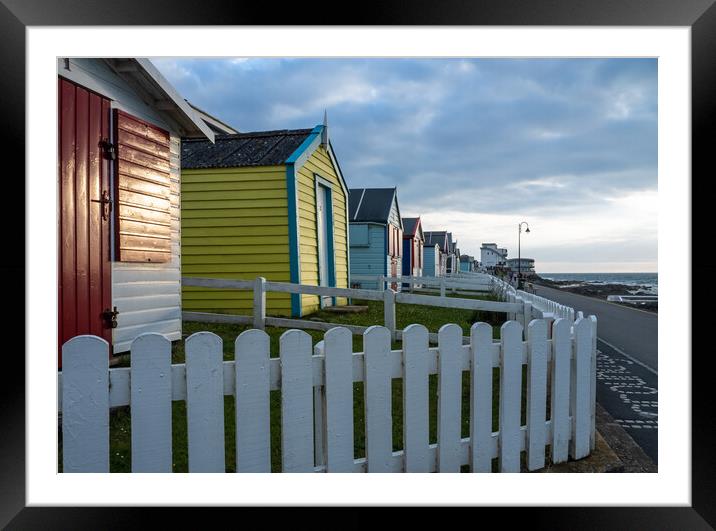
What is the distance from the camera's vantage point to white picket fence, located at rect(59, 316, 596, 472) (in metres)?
2.09

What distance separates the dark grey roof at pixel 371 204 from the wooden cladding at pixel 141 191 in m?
16.6

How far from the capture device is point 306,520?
7.15 ft

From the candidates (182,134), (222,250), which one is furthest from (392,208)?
(182,134)

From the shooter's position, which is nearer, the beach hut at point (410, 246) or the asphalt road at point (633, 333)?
the asphalt road at point (633, 333)

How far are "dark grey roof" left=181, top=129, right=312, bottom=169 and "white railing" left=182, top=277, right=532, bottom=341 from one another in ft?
8.63

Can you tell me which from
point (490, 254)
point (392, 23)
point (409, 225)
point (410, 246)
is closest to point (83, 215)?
point (392, 23)

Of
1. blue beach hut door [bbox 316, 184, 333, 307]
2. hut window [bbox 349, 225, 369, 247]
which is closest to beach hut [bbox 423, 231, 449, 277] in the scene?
hut window [bbox 349, 225, 369, 247]

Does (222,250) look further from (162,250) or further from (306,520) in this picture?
(306,520)

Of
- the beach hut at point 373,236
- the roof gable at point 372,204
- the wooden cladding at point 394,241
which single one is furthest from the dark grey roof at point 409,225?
the beach hut at point 373,236

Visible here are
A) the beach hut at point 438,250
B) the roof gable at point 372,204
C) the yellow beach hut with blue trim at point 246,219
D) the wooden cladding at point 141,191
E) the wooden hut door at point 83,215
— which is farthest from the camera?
the beach hut at point 438,250

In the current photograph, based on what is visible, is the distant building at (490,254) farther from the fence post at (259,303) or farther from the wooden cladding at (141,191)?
the wooden cladding at (141,191)

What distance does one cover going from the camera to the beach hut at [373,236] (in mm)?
22062

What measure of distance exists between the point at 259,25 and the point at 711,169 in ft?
6.91

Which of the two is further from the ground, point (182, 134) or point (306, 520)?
point (182, 134)
